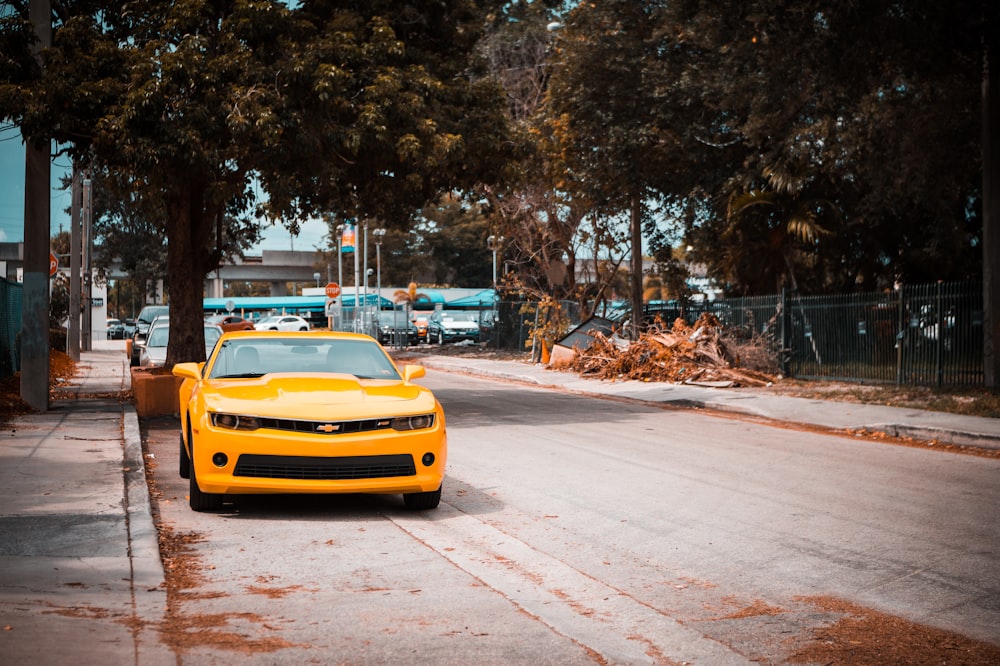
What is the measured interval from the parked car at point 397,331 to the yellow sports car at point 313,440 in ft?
140

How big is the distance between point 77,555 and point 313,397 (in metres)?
2.18

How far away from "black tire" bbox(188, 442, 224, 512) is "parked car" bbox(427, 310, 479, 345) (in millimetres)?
48353

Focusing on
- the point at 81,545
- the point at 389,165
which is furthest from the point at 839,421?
the point at 81,545

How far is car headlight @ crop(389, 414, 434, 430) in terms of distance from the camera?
27.6ft

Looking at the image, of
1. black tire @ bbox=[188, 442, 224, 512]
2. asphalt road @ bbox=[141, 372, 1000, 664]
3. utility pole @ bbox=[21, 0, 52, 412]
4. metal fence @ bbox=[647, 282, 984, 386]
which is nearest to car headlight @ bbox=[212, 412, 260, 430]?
black tire @ bbox=[188, 442, 224, 512]

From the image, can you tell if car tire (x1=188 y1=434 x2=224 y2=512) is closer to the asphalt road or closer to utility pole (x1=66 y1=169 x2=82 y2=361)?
the asphalt road

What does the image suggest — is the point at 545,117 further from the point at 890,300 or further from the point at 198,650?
the point at 198,650

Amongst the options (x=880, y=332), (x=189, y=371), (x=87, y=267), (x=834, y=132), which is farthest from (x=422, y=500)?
(x=87, y=267)

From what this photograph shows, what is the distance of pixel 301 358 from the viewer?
998cm

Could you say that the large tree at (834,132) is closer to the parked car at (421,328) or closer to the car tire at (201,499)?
the car tire at (201,499)

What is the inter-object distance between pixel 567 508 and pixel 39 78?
1124 centimetres

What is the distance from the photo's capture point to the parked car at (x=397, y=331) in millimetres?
54094

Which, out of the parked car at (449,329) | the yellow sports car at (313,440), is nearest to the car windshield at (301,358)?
the yellow sports car at (313,440)

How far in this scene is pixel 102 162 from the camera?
18406mm
